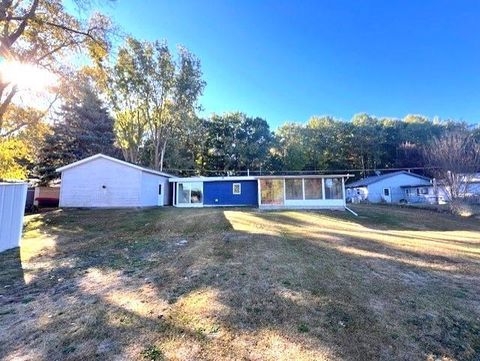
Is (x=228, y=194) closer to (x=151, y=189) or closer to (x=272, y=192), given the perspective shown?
(x=272, y=192)

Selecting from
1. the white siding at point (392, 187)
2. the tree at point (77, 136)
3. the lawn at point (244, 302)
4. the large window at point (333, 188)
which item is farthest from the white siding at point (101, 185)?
the white siding at point (392, 187)

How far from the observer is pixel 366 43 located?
22.4m

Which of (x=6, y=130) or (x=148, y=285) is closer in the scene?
(x=148, y=285)

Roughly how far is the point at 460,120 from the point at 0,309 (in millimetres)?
56531

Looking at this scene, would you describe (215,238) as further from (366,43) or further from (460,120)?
(460,120)

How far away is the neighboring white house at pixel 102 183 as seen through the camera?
64.4 feet

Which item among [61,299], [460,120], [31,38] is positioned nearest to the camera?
[61,299]

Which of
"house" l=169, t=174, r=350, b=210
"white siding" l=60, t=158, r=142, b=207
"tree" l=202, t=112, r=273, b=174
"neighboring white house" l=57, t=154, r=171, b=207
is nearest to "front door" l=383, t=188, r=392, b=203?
"tree" l=202, t=112, r=273, b=174

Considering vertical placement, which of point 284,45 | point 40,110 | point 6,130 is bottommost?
point 6,130

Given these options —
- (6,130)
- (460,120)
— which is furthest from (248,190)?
(460,120)

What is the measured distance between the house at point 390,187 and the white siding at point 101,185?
2610 centimetres

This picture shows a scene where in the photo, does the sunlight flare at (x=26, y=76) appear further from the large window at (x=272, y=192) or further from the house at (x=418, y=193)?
the house at (x=418, y=193)

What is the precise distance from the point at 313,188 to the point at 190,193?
31.6 ft

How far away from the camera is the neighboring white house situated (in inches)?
773
